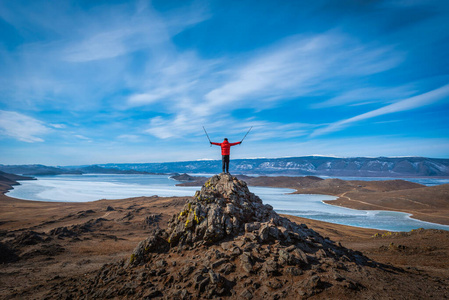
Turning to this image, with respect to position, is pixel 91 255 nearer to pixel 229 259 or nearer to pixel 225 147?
pixel 225 147

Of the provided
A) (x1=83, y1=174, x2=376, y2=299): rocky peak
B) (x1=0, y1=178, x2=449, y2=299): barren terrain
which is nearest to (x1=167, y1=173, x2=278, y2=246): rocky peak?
(x1=83, y1=174, x2=376, y2=299): rocky peak

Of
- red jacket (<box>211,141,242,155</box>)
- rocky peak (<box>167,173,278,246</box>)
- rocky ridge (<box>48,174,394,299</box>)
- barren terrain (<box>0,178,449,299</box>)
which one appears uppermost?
red jacket (<box>211,141,242,155</box>)

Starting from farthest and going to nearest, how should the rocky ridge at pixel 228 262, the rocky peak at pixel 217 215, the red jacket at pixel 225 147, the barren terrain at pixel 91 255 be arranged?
the red jacket at pixel 225 147 < the barren terrain at pixel 91 255 < the rocky peak at pixel 217 215 < the rocky ridge at pixel 228 262

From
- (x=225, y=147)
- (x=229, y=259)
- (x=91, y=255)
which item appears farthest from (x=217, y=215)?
(x=91, y=255)

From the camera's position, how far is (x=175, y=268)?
7.70 m

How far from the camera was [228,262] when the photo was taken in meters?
7.15

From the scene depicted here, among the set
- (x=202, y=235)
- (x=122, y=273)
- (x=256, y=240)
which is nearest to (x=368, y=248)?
(x=256, y=240)

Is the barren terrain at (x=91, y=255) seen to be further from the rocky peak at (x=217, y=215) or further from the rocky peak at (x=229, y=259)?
the rocky peak at (x=217, y=215)

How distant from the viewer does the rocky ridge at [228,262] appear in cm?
617

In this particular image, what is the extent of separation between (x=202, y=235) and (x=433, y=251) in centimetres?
1446

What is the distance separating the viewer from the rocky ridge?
20.2 feet

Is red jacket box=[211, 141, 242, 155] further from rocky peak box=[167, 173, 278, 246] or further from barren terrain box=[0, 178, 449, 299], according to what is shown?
barren terrain box=[0, 178, 449, 299]

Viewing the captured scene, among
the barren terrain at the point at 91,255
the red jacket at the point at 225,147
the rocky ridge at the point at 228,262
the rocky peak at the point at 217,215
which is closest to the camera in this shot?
the rocky ridge at the point at 228,262

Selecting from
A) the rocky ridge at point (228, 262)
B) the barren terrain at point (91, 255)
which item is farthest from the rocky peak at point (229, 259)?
A: the barren terrain at point (91, 255)
